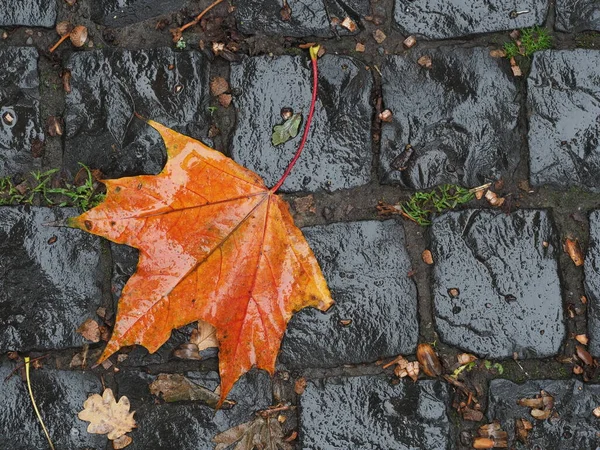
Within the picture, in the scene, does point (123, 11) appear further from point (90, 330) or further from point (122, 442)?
point (122, 442)

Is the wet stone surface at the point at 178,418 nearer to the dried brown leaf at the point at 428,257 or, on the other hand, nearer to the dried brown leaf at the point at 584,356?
the dried brown leaf at the point at 428,257

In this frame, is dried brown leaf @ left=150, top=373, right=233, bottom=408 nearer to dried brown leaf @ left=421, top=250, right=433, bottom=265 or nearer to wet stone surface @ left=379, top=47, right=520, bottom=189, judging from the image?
dried brown leaf @ left=421, top=250, right=433, bottom=265

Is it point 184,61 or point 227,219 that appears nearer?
point 227,219

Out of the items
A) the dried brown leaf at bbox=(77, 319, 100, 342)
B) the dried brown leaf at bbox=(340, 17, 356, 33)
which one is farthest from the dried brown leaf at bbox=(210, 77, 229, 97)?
the dried brown leaf at bbox=(77, 319, 100, 342)

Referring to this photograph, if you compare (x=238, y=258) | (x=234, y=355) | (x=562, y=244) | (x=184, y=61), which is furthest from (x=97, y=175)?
(x=562, y=244)

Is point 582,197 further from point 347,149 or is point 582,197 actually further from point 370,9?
point 370,9
